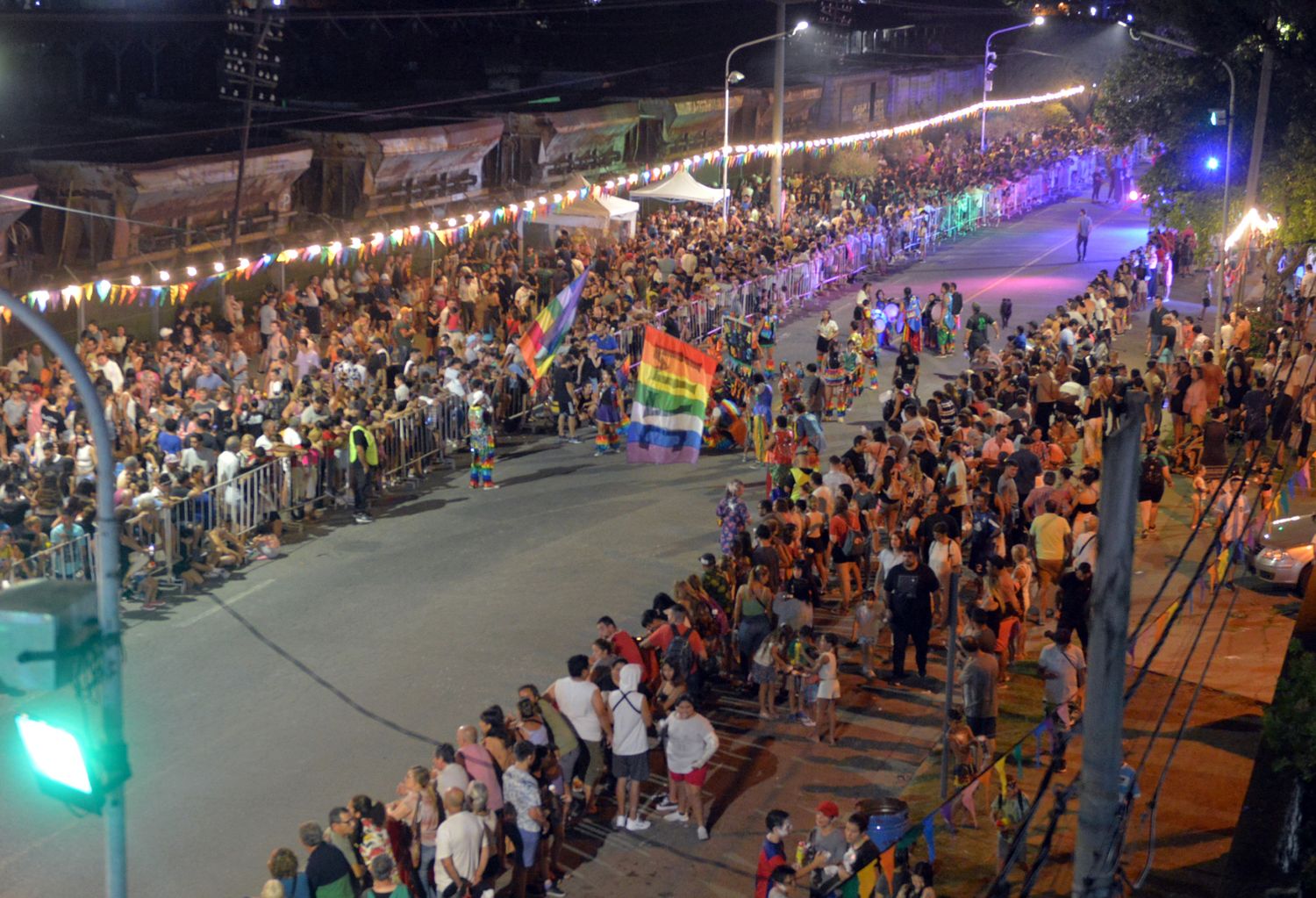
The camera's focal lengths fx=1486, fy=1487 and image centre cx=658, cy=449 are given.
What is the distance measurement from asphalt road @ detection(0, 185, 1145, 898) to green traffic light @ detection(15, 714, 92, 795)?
3.75 meters

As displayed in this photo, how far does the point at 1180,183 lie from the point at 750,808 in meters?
27.6

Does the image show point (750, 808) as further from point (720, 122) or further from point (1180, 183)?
point (720, 122)

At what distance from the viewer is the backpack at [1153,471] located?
58.4 feet

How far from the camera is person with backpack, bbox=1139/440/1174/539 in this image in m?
17.9

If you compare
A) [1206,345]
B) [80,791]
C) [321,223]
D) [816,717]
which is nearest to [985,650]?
[816,717]

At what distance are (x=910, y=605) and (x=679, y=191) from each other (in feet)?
76.7

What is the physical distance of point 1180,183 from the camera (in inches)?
1393

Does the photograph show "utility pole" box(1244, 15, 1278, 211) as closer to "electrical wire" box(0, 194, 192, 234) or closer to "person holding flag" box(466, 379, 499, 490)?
"person holding flag" box(466, 379, 499, 490)

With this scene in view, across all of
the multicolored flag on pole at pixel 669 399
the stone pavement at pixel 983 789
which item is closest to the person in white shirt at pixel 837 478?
the multicolored flag on pole at pixel 669 399

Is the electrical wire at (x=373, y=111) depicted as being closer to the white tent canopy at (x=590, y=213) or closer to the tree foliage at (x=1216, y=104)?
the white tent canopy at (x=590, y=213)

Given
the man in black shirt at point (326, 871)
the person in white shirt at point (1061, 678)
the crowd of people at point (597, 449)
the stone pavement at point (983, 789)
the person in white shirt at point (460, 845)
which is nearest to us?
the man in black shirt at point (326, 871)

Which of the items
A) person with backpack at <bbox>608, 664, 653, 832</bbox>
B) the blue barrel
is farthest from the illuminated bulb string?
the blue barrel

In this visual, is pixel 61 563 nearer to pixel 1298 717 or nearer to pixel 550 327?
pixel 550 327

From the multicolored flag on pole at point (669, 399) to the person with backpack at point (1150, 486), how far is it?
5225 mm
